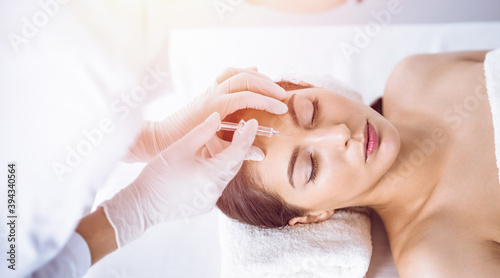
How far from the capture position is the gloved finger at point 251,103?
3.51 feet

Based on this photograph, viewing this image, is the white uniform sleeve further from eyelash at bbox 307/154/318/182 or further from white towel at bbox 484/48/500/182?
white towel at bbox 484/48/500/182

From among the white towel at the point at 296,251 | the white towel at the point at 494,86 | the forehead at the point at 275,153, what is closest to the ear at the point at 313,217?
the white towel at the point at 296,251

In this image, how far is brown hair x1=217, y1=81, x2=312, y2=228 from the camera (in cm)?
111

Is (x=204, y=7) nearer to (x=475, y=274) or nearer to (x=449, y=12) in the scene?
(x=449, y=12)

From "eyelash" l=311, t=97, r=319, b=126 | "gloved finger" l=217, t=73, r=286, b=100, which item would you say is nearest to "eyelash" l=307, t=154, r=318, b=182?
"eyelash" l=311, t=97, r=319, b=126

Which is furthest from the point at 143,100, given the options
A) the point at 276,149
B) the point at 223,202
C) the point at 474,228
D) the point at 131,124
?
the point at 474,228

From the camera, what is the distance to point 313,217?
3.94 ft

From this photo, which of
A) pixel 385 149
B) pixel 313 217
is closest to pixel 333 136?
pixel 385 149

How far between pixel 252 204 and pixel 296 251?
0.64ft

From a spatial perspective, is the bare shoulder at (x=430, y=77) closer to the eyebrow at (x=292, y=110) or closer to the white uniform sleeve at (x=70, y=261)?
the eyebrow at (x=292, y=110)

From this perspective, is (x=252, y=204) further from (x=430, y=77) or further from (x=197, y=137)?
(x=430, y=77)

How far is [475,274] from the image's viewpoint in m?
0.97

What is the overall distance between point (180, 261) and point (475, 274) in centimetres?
88

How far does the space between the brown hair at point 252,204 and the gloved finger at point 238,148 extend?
0.37ft
